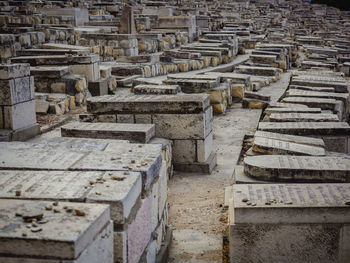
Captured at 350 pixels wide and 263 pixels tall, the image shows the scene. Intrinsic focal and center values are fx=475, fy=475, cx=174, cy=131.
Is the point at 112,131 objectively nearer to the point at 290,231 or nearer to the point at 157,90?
the point at 157,90

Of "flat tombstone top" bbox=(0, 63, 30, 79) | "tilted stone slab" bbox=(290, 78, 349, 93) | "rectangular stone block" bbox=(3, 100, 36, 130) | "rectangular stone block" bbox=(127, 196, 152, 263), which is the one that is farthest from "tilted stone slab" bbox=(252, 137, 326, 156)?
"tilted stone slab" bbox=(290, 78, 349, 93)

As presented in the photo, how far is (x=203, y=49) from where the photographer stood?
13.9 meters

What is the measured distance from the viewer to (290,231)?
11.1 feet

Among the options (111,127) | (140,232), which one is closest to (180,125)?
(111,127)

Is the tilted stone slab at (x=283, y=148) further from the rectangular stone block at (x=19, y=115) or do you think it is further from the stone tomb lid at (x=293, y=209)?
the rectangular stone block at (x=19, y=115)

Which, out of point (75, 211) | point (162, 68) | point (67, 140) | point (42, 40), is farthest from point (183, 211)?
point (42, 40)

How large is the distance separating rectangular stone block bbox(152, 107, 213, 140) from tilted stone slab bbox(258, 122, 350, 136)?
1.12 metres

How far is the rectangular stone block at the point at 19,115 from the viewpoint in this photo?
17.5 feet

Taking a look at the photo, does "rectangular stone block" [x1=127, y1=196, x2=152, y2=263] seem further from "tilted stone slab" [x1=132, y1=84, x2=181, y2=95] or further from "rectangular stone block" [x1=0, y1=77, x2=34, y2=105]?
"tilted stone slab" [x1=132, y1=84, x2=181, y2=95]

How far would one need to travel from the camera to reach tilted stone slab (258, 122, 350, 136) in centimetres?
600

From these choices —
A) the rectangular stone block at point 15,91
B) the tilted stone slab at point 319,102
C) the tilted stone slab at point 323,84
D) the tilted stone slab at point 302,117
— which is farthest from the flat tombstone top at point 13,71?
the tilted stone slab at point 323,84

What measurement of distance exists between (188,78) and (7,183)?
6.02 m

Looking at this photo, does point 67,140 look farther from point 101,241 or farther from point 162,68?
point 162,68

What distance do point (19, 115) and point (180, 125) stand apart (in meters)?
1.86
